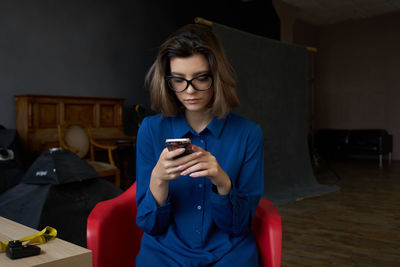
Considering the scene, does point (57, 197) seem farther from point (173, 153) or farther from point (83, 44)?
point (83, 44)

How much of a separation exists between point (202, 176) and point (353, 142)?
31.3 ft

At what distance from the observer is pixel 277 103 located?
16.5 ft

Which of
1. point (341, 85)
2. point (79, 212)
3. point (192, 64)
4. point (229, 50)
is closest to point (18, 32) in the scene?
point (229, 50)

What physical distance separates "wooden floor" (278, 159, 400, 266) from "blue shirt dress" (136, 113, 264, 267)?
5.37ft

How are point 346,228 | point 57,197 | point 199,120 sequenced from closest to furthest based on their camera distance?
1. point 199,120
2. point 57,197
3. point 346,228

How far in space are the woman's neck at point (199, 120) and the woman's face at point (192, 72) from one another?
115mm

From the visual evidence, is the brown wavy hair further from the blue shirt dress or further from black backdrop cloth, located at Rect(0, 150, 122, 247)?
black backdrop cloth, located at Rect(0, 150, 122, 247)

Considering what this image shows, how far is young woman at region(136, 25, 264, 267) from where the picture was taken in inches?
46.1

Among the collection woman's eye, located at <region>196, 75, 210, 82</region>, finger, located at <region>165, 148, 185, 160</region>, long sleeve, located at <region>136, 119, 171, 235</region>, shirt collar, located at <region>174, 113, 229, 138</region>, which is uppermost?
woman's eye, located at <region>196, 75, 210, 82</region>

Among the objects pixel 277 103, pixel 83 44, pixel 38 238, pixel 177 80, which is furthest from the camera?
pixel 83 44

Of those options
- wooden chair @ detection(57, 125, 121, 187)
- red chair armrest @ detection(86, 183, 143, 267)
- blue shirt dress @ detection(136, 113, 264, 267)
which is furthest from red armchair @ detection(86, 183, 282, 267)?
wooden chair @ detection(57, 125, 121, 187)

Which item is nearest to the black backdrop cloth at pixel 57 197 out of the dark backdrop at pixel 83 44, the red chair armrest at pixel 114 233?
the red chair armrest at pixel 114 233

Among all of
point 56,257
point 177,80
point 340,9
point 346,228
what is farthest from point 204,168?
point 340,9

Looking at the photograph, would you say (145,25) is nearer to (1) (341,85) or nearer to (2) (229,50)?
(2) (229,50)
